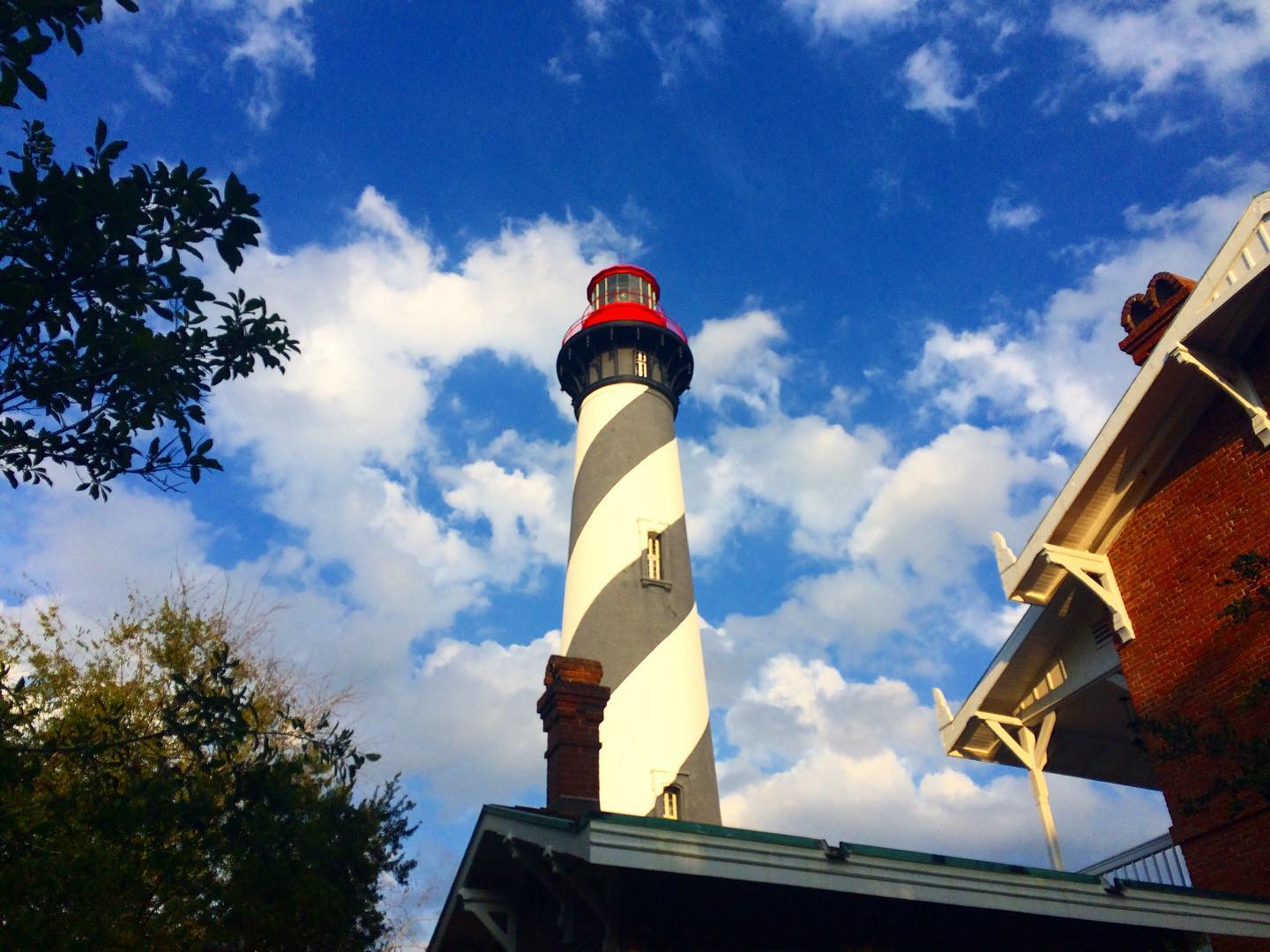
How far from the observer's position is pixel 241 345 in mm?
7324

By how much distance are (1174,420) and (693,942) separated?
9438mm

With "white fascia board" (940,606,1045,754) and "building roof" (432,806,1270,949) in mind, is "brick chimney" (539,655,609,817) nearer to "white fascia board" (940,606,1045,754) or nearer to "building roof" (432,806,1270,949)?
"building roof" (432,806,1270,949)

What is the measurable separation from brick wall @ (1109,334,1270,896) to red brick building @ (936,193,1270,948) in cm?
2

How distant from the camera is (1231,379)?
41.2 feet

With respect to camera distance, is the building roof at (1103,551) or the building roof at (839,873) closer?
the building roof at (839,873)

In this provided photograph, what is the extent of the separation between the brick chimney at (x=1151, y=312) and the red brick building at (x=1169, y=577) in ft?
0.10

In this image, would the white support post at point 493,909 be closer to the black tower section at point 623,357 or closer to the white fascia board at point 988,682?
the white fascia board at point 988,682

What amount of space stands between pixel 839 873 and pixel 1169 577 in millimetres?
7730

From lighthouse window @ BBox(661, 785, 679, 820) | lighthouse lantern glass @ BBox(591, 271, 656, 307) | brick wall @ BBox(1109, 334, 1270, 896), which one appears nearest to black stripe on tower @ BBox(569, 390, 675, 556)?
lighthouse lantern glass @ BBox(591, 271, 656, 307)

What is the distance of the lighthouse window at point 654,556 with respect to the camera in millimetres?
20359

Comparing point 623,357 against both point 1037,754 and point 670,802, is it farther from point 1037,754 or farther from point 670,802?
point 1037,754

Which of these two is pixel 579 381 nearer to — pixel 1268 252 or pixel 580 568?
pixel 580 568

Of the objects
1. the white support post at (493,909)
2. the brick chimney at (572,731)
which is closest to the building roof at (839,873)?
the white support post at (493,909)

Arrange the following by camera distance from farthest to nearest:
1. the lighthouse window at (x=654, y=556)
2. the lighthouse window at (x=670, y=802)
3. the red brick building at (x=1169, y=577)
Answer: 1. the lighthouse window at (x=654, y=556)
2. the lighthouse window at (x=670, y=802)
3. the red brick building at (x=1169, y=577)
